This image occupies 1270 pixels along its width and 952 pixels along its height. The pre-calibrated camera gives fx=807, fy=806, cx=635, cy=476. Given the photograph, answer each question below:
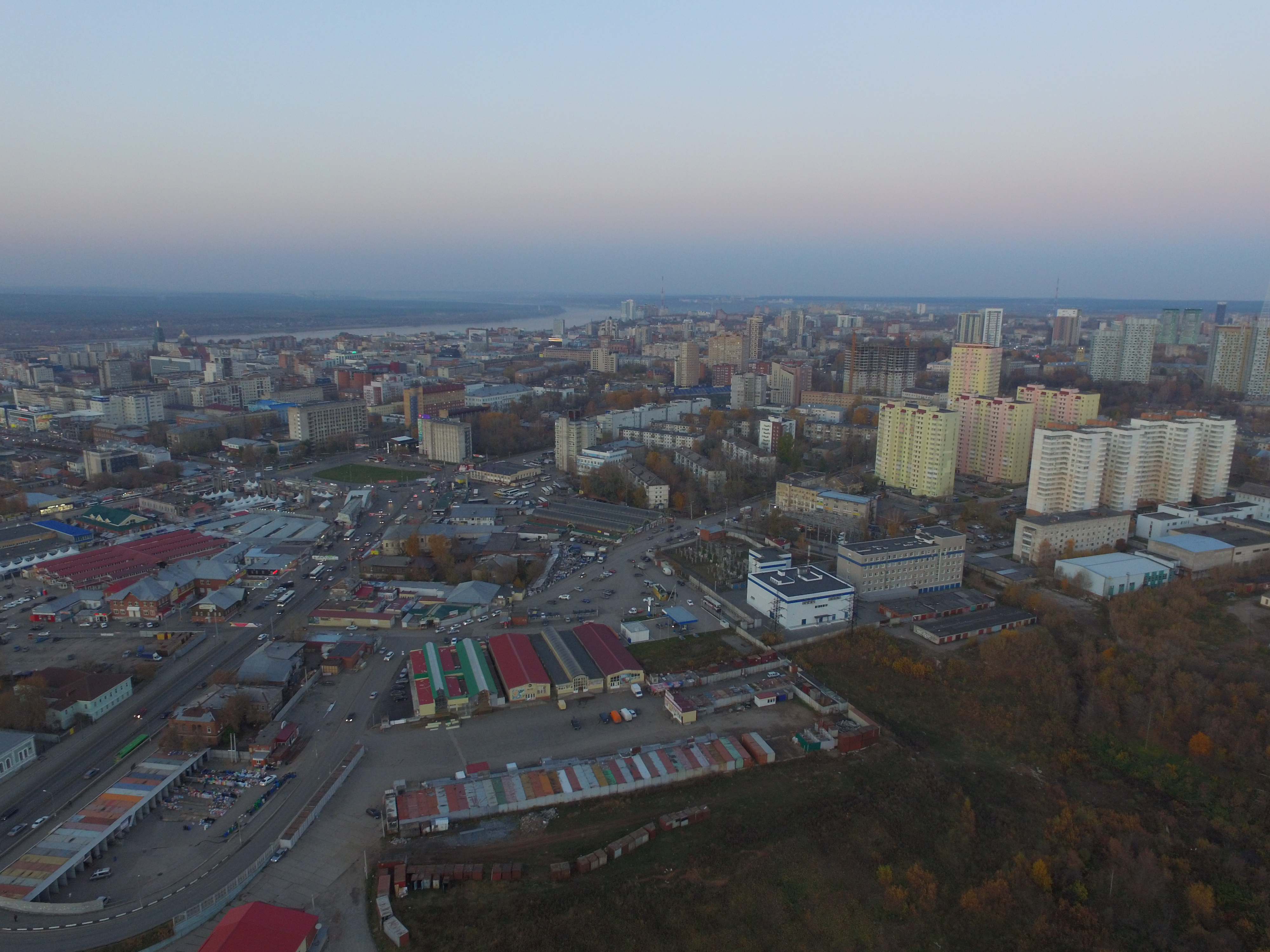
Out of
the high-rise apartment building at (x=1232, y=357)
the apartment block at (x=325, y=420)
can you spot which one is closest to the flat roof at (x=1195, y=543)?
the high-rise apartment building at (x=1232, y=357)

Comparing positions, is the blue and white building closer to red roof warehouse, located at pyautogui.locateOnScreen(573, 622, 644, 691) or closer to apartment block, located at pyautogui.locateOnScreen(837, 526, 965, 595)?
apartment block, located at pyautogui.locateOnScreen(837, 526, 965, 595)

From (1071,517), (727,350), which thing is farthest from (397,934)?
(727,350)

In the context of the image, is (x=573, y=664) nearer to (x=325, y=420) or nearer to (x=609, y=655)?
(x=609, y=655)

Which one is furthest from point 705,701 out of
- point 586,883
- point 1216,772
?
point 1216,772

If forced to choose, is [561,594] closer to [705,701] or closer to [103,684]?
[705,701]

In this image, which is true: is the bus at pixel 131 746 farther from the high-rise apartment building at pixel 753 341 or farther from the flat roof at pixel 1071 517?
the high-rise apartment building at pixel 753 341

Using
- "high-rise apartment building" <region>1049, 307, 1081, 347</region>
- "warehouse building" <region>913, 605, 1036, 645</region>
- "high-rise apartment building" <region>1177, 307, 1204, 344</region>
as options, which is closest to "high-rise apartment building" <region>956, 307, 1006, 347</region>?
"high-rise apartment building" <region>1049, 307, 1081, 347</region>
